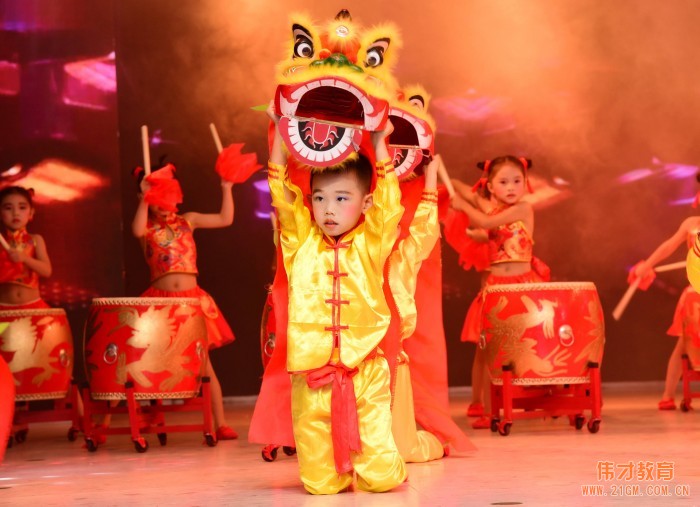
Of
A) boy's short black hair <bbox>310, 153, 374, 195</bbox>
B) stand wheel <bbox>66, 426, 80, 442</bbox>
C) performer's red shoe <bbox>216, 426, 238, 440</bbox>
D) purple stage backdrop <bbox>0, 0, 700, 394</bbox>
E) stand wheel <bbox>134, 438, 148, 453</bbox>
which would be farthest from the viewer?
purple stage backdrop <bbox>0, 0, 700, 394</bbox>

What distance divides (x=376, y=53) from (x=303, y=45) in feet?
0.78

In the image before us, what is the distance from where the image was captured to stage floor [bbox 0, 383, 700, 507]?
10.3 ft

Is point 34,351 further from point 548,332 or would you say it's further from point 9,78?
point 548,332

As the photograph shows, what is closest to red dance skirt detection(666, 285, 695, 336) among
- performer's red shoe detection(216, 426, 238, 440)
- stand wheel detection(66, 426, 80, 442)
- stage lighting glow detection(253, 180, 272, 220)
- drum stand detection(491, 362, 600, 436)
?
drum stand detection(491, 362, 600, 436)

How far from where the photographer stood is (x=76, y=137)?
21.8 feet

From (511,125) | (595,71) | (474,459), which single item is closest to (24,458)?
(474,459)

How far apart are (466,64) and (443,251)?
48.2 inches

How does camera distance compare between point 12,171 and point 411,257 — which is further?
point 12,171

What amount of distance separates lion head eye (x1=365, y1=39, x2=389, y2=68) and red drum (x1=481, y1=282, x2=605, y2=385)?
5.35 feet

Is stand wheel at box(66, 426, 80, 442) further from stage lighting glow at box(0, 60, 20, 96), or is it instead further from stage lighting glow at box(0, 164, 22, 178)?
stage lighting glow at box(0, 60, 20, 96)

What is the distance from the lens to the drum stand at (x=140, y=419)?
476cm

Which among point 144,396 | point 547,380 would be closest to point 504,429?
point 547,380

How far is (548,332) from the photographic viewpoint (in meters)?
4.95

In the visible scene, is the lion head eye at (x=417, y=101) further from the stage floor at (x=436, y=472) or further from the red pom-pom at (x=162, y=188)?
the red pom-pom at (x=162, y=188)
